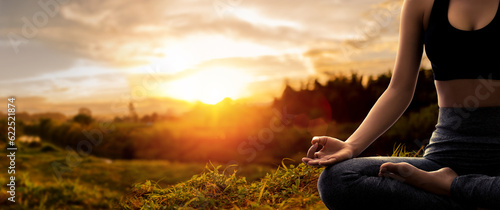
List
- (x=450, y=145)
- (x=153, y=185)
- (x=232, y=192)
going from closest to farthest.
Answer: (x=450, y=145)
(x=232, y=192)
(x=153, y=185)

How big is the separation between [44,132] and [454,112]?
6.10 m

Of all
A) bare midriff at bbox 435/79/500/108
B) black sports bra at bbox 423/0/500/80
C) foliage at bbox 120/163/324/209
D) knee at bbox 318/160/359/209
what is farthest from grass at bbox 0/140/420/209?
black sports bra at bbox 423/0/500/80

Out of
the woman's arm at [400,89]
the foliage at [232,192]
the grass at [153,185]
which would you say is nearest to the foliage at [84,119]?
the grass at [153,185]

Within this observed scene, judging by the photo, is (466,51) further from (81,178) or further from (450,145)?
(81,178)

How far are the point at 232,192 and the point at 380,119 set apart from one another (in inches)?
88.0

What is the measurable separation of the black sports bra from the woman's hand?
0.87 m

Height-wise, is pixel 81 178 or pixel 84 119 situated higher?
pixel 84 119

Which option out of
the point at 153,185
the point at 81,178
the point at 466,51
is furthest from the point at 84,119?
the point at 466,51

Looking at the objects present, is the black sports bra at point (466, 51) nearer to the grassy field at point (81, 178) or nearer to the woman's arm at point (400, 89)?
the woman's arm at point (400, 89)

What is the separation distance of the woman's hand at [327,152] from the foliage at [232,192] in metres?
1.44

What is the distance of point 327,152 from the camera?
115 inches

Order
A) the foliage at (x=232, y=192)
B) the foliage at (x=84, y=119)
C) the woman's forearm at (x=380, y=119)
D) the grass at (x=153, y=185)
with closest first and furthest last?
the woman's forearm at (x=380, y=119) < the foliage at (x=232, y=192) < the grass at (x=153, y=185) < the foliage at (x=84, y=119)

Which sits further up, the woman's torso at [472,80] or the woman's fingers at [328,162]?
the woman's torso at [472,80]

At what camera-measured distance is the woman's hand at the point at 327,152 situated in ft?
9.23
